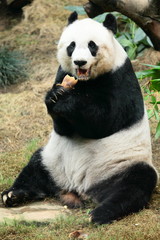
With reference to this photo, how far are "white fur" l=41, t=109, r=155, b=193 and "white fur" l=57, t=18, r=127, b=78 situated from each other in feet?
2.46

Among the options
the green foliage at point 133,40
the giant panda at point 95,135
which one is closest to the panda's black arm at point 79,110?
the giant panda at point 95,135

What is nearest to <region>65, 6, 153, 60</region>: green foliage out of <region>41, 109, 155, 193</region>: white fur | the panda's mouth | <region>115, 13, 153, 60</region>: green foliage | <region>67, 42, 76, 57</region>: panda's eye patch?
<region>115, 13, 153, 60</region>: green foliage

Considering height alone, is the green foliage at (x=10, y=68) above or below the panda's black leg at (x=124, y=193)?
below

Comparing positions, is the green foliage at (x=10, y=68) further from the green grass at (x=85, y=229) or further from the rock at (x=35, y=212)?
the green grass at (x=85, y=229)

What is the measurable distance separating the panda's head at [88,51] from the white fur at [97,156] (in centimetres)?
75

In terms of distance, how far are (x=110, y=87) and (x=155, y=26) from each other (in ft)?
6.98

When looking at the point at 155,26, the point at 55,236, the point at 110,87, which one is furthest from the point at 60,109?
the point at 155,26

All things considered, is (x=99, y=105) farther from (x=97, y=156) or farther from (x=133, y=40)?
(x=133, y=40)

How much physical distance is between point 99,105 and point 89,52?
56cm

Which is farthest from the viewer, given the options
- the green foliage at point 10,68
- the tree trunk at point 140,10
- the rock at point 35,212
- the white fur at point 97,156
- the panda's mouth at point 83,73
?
the green foliage at point 10,68

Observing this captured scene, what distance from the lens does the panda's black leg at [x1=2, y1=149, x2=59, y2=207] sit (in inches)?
225

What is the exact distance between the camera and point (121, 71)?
546cm

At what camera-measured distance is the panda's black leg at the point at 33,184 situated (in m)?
5.72

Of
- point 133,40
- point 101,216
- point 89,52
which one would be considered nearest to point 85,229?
point 101,216
